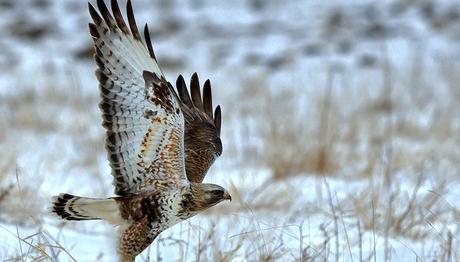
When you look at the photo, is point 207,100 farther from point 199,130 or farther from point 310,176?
point 310,176

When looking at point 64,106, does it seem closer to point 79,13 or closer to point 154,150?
point 154,150

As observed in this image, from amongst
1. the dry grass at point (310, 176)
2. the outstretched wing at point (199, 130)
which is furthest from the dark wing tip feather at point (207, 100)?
the dry grass at point (310, 176)

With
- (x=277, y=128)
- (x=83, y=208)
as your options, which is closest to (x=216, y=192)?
(x=83, y=208)

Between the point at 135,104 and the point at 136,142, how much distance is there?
0.14 m

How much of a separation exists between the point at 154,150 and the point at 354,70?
1076cm

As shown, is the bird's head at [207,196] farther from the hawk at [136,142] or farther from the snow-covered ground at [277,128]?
the snow-covered ground at [277,128]

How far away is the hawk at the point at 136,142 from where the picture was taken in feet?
11.5

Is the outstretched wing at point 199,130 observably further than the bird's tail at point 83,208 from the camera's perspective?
Yes

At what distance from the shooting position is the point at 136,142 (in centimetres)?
355

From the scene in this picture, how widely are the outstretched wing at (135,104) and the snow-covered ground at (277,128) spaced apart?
349 mm

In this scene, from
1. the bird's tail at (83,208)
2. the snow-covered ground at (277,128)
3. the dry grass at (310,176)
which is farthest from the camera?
the snow-covered ground at (277,128)

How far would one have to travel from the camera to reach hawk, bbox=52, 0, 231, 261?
3.51 m

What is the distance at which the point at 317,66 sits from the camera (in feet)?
48.0

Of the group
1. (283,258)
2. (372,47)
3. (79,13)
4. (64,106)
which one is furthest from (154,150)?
(79,13)
